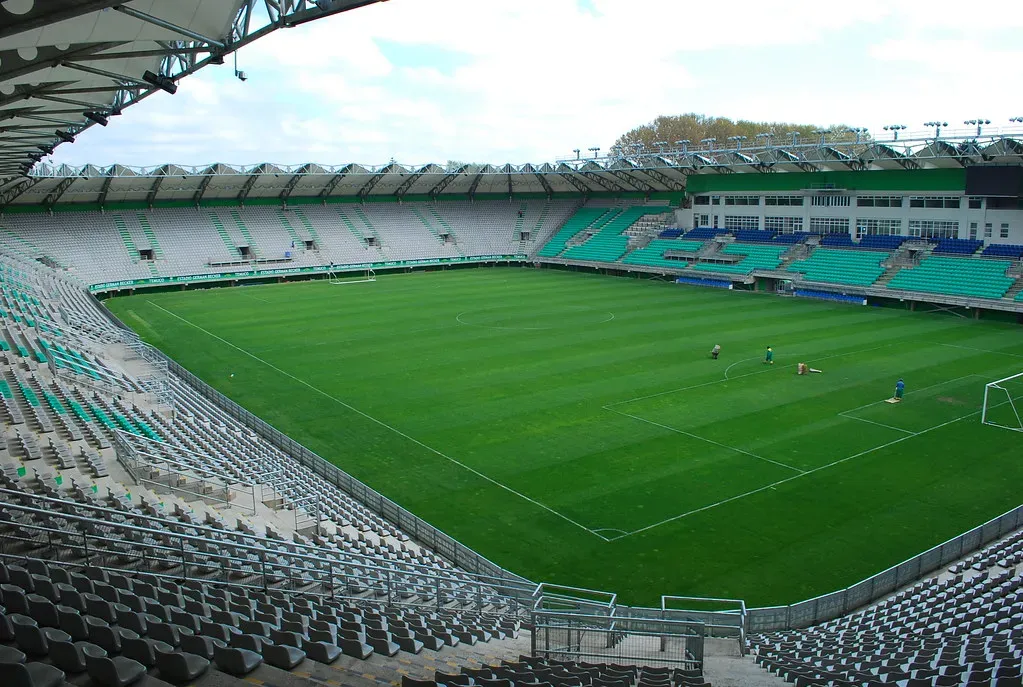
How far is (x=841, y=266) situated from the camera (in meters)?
51.5

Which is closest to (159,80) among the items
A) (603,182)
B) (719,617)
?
(719,617)

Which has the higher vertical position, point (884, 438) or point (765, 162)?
point (765, 162)

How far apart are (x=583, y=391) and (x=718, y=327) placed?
47.9ft

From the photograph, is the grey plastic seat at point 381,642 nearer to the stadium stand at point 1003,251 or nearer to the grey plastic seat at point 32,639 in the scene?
the grey plastic seat at point 32,639

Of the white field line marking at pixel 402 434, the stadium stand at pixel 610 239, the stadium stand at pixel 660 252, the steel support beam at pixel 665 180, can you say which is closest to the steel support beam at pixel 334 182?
the stadium stand at pixel 610 239

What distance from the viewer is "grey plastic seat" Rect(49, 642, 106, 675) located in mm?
5992

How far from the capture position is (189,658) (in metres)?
6.41

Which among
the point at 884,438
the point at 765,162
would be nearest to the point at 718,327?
the point at 884,438

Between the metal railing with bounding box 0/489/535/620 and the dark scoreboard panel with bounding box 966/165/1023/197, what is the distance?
141 ft

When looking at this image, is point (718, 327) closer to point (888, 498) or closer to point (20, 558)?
point (888, 498)

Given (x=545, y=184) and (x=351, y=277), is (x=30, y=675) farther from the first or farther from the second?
(x=545, y=184)

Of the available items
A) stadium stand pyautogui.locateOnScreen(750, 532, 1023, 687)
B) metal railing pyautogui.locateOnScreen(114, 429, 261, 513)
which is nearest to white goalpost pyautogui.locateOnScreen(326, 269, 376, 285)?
metal railing pyautogui.locateOnScreen(114, 429, 261, 513)

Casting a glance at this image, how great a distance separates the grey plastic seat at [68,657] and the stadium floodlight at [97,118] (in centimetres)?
1549

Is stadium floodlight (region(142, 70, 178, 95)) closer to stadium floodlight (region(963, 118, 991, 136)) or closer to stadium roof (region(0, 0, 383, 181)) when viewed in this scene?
stadium roof (region(0, 0, 383, 181))
